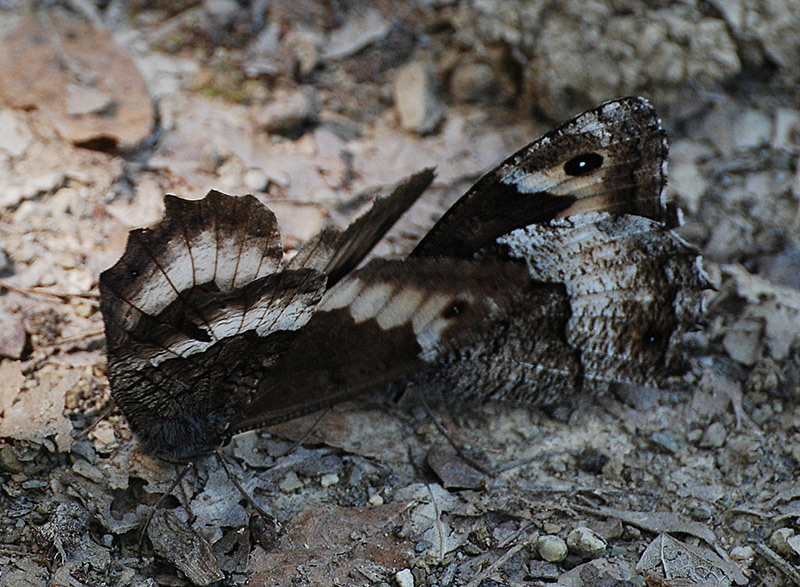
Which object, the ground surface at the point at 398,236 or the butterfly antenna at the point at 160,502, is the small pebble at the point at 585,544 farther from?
the butterfly antenna at the point at 160,502

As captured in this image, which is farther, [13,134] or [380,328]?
[13,134]

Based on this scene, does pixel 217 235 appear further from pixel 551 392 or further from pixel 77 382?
pixel 551 392

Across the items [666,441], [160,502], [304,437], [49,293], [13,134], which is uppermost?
[13,134]

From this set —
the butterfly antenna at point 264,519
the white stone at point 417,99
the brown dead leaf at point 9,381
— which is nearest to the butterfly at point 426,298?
the butterfly antenna at point 264,519

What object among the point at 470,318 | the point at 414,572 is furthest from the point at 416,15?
the point at 414,572

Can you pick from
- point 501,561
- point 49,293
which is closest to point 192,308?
point 49,293

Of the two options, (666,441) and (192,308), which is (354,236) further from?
(666,441)
